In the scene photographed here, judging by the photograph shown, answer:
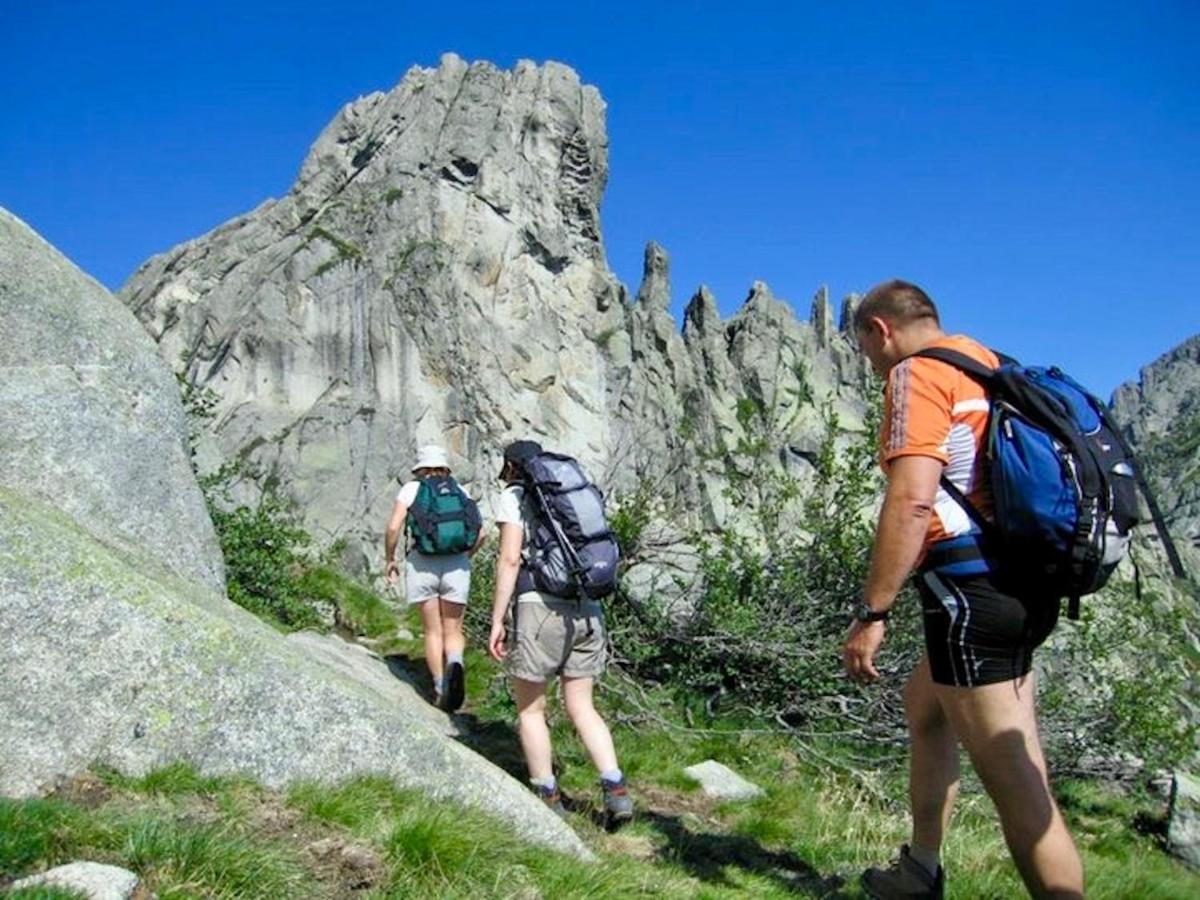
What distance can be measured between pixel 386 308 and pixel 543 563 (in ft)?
267

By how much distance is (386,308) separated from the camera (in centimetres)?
8369

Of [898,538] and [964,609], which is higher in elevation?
[898,538]

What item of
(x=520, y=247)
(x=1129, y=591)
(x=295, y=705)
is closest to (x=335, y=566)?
(x=295, y=705)

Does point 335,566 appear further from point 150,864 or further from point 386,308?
point 386,308

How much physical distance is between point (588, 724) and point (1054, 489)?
333cm

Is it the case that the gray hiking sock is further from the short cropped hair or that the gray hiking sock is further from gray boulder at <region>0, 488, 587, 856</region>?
the short cropped hair

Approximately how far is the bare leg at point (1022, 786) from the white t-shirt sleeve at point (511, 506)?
3.11m

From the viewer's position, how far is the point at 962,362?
3764 mm

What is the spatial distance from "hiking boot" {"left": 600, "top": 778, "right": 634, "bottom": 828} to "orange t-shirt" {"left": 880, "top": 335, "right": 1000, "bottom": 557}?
2.72 metres

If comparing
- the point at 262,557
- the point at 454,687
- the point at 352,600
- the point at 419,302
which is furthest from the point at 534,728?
the point at 419,302

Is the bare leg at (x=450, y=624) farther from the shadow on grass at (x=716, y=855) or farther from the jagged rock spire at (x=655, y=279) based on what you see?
the jagged rock spire at (x=655, y=279)

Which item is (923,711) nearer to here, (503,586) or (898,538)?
(898,538)

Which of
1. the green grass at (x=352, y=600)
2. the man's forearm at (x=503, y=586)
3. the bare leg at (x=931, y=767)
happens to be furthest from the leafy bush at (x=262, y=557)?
the bare leg at (x=931, y=767)

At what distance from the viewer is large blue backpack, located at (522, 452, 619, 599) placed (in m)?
5.71
